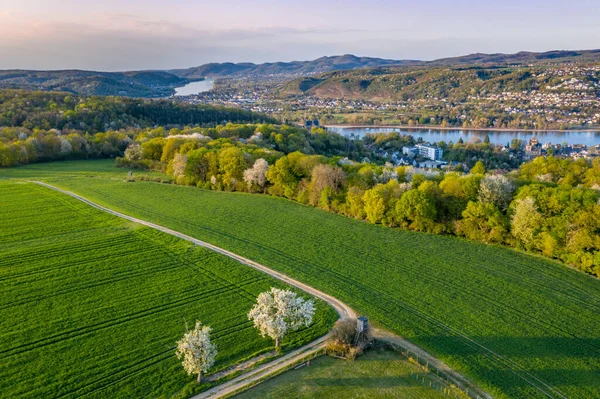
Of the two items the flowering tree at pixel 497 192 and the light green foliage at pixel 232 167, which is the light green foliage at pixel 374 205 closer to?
the flowering tree at pixel 497 192

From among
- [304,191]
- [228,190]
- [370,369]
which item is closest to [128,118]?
[228,190]

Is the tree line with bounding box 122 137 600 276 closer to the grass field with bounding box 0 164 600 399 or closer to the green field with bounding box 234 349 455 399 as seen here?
the grass field with bounding box 0 164 600 399

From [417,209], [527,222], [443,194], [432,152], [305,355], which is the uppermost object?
[443,194]

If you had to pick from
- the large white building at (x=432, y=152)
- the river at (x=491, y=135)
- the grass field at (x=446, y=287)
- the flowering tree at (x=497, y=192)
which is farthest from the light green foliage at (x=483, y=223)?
the river at (x=491, y=135)

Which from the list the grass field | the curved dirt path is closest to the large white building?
the grass field

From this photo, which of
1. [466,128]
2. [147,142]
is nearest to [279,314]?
[147,142]

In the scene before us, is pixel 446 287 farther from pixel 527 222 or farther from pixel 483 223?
pixel 483 223

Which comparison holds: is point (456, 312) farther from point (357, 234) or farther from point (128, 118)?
point (128, 118)
